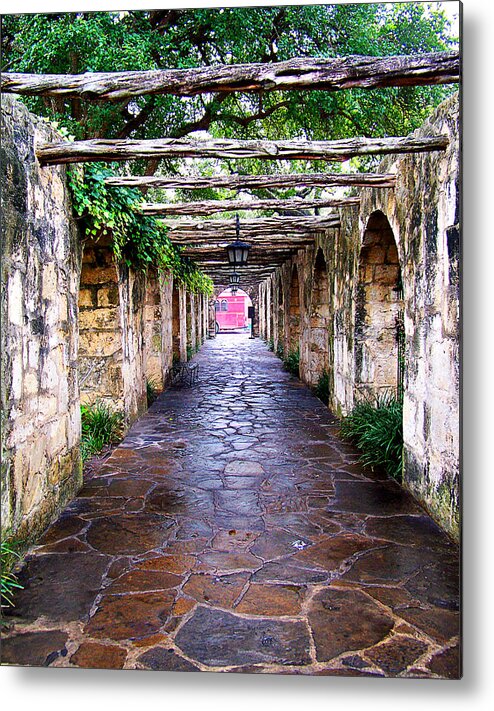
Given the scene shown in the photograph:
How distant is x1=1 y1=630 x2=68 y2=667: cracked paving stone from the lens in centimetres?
257

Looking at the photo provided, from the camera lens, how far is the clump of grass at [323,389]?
938cm

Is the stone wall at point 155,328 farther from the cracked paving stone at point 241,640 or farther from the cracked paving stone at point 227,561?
the cracked paving stone at point 241,640

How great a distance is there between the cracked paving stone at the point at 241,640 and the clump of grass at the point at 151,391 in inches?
255

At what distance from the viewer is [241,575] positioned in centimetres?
329

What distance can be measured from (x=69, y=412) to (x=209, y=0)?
312 centimetres

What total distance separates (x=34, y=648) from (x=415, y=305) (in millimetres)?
3524

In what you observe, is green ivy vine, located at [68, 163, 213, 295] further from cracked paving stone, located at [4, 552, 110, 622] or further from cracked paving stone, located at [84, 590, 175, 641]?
cracked paving stone, located at [84, 590, 175, 641]

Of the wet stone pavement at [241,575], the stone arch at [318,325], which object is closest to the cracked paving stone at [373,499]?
the wet stone pavement at [241,575]

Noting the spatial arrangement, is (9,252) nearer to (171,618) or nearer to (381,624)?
(171,618)

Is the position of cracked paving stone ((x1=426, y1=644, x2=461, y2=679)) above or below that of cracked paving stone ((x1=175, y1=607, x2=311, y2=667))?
below

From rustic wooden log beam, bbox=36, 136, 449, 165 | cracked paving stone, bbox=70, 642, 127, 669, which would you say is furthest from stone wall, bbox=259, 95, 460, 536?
cracked paving stone, bbox=70, 642, 127, 669

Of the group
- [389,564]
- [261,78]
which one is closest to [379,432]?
[389,564]

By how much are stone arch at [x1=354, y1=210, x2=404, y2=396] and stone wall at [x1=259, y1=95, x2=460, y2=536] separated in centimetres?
1

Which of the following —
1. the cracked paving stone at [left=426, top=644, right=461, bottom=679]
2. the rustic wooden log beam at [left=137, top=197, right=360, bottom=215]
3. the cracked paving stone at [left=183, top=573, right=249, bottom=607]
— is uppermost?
the rustic wooden log beam at [left=137, top=197, right=360, bottom=215]
